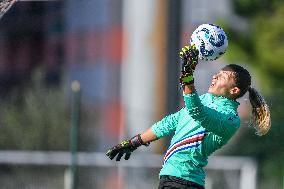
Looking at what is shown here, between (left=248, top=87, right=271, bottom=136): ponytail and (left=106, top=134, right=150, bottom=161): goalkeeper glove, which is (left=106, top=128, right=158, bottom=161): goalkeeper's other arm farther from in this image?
(left=248, top=87, right=271, bottom=136): ponytail

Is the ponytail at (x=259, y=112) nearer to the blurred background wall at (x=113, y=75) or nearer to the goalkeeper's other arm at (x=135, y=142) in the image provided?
the goalkeeper's other arm at (x=135, y=142)

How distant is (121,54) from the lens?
22.8m

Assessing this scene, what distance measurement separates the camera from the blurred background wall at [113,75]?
13.8 m

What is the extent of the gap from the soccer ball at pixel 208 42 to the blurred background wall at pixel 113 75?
4.89 metres

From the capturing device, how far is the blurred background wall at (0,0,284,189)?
543 inches

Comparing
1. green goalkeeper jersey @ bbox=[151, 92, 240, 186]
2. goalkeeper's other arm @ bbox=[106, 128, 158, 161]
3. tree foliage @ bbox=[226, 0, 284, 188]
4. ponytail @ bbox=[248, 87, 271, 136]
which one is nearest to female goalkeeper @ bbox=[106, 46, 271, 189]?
green goalkeeper jersey @ bbox=[151, 92, 240, 186]

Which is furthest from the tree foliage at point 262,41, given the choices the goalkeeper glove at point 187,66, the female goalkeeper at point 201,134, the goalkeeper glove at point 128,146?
the goalkeeper glove at point 187,66

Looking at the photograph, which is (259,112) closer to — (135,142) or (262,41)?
(135,142)

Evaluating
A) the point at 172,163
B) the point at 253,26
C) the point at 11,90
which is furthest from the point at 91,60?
the point at 172,163

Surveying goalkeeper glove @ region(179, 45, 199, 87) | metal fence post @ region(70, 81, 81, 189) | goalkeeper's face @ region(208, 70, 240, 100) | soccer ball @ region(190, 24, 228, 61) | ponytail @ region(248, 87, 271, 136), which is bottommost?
metal fence post @ region(70, 81, 81, 189)

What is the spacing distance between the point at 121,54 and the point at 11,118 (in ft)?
28.9

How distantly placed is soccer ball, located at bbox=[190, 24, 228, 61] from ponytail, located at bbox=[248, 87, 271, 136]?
38 centimetres

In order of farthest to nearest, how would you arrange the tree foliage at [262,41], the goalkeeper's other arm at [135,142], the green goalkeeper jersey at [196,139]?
the tree foliage at [262,41] < the goalkeeper's other arm at [135,142] < the green goalkeeper jersey at [196,139]

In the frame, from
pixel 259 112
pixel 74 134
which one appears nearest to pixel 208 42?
pixel 259 112
